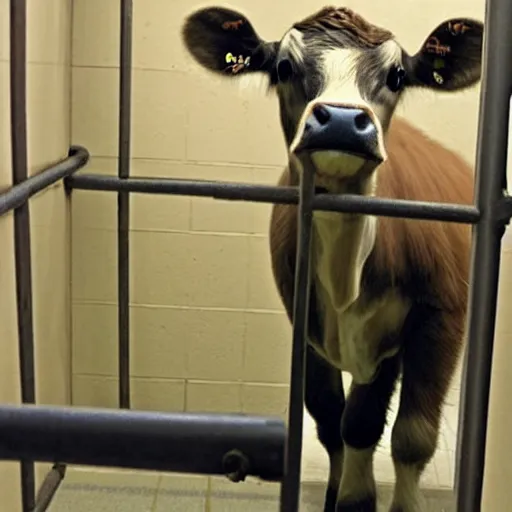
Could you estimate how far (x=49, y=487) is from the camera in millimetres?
2004

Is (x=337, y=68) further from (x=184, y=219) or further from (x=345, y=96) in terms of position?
(x=184, y=219)

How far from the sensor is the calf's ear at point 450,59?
5.46 ft

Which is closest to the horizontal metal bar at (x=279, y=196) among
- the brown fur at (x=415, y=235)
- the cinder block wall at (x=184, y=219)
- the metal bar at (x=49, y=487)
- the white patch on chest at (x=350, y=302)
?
the white patch on chest at (x=350, y=302)

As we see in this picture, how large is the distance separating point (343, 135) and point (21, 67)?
0.58 m

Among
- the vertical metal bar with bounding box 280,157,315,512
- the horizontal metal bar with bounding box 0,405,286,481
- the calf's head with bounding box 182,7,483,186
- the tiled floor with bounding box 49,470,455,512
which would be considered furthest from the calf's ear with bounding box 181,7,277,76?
the horizontal metal bar with bounding box 0,405,286,481

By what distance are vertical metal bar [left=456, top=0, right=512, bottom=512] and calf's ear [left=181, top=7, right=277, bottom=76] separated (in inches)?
25.6

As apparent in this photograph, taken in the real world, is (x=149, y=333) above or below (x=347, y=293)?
below

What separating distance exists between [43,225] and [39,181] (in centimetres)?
29

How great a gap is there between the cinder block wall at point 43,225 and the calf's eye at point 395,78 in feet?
2.12

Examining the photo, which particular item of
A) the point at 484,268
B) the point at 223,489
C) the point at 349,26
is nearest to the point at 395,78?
the point at 349,26

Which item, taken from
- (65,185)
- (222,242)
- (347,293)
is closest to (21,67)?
(65,185)

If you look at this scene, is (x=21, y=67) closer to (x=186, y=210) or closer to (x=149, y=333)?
(x=186, y=210)

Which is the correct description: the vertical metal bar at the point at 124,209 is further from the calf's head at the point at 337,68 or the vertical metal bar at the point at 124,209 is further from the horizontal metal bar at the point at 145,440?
the horizontal metal bar at the point at 145,440

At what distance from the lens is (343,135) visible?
4.49 feet
